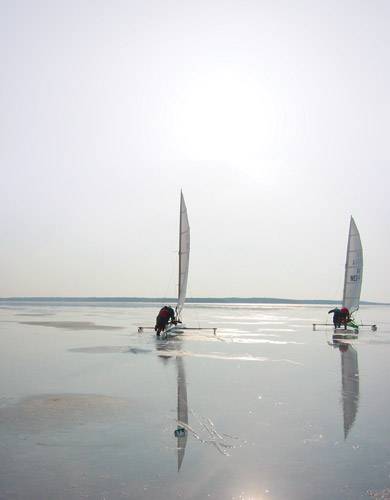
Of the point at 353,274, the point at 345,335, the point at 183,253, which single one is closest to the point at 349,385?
the point at 345,335

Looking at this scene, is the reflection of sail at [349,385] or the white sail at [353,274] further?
the white sail at [353,274]

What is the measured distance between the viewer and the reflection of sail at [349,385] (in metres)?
12.3

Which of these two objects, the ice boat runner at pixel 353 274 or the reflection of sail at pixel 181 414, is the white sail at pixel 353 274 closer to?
the ice boat runner at pixel 353 274

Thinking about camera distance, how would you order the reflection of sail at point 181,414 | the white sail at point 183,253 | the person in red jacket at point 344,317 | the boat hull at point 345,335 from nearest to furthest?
the reflection of sail at point 181,414
the boat hull at point 345,335
the white sail at point 183,253
the person in red jacket at point 344,317

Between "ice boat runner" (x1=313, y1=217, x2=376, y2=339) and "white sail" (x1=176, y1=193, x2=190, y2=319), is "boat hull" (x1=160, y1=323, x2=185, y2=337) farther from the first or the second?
"ice boat runner" (x1=313, y1=217, x2=376, y2=339)

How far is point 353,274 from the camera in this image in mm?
49219

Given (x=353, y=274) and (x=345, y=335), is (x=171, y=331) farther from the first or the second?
(x=353, y=274)

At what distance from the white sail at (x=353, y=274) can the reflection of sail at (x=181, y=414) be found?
1293 inches

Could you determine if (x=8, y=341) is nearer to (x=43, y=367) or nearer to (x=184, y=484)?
(x=43, y=367)

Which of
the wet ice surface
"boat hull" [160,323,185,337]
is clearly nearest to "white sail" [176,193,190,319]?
"boat hull" [160,323,185,337]

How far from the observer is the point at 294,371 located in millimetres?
20516

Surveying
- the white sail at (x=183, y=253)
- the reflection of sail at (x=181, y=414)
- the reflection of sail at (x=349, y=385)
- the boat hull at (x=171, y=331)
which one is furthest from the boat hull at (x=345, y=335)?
the reflection of sail at (x=181, y=414)

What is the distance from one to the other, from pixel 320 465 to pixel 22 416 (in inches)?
296

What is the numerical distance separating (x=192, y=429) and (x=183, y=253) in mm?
31502
